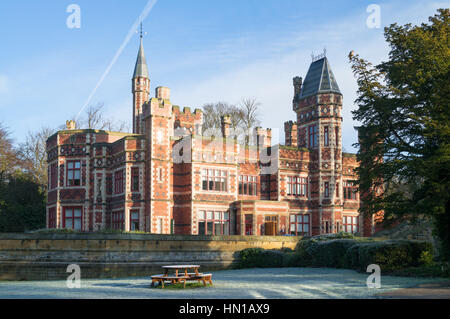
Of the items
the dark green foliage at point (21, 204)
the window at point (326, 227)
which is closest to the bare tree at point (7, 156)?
the dark green foliage at point (21, 204)

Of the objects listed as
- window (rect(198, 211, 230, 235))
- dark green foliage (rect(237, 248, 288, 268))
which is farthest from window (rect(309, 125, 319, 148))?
dark green foliage (rect(237, 248, 288, 268))

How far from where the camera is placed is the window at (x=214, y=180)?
37.3 m

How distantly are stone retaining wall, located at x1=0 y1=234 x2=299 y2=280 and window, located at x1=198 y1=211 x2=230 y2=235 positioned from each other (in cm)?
762

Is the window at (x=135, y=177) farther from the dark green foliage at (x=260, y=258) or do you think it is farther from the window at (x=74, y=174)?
the dark green foliage at (x=260, y=258)

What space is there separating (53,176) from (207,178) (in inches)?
470

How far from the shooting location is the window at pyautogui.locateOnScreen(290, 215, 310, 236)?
4109 centimetres

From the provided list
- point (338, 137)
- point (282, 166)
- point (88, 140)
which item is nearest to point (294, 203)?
point (282, 166)

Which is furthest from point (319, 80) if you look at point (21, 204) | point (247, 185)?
point (21, 204)

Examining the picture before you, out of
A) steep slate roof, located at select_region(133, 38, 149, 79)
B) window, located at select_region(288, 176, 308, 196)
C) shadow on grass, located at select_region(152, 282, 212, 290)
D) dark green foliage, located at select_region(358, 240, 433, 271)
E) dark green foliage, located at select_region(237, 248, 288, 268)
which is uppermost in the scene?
steep slate roof, located at select_region(133, 38, 149, 79)

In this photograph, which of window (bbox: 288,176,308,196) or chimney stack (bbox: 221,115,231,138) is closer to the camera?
window (bbox: 288,176,308,196)

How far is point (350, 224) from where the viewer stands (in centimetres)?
4328

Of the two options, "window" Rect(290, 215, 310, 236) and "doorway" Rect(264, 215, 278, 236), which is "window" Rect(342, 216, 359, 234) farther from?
"doorway" Rect(264, 215, 278, 236)

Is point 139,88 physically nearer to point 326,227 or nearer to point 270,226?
point 270,226
